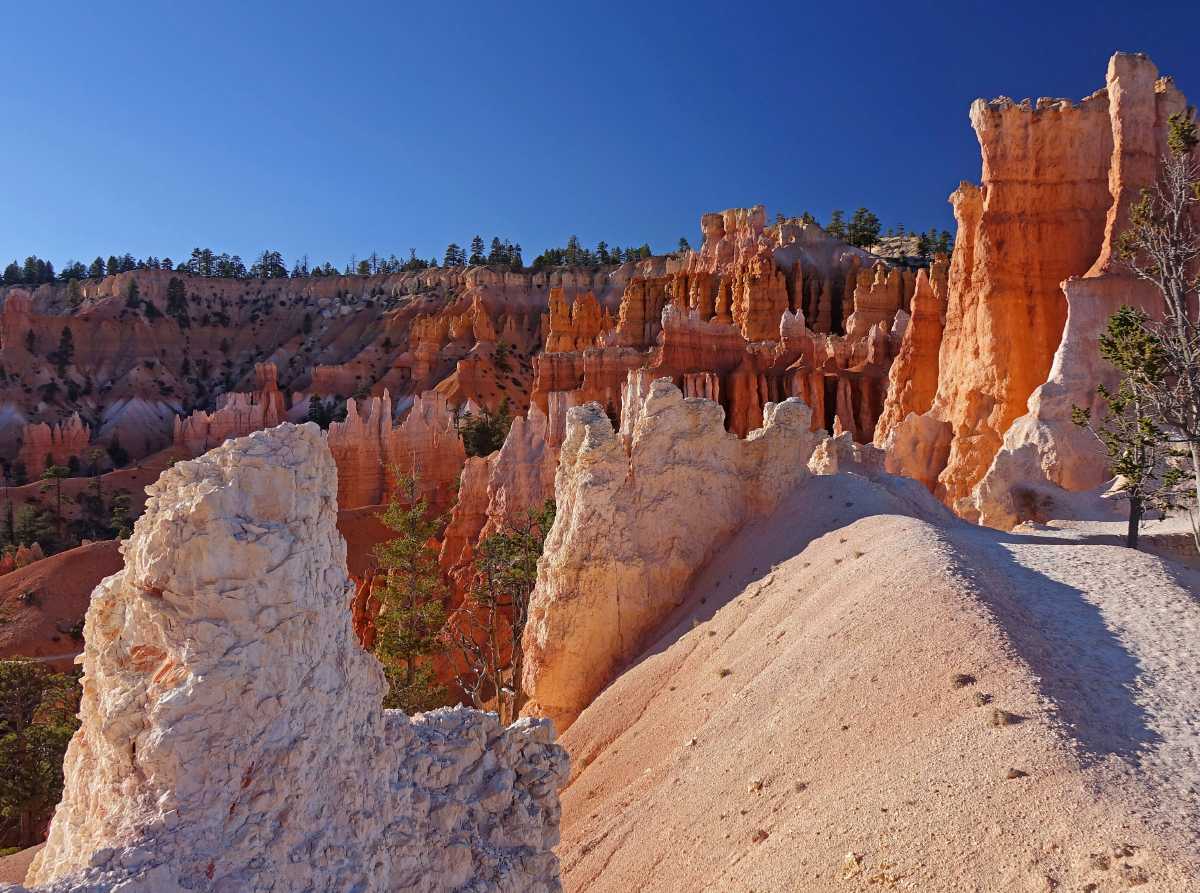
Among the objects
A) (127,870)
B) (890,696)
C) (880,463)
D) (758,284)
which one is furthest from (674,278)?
(127,870)

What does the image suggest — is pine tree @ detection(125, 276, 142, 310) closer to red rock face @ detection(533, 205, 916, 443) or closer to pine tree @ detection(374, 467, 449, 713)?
red rock face @ detection(533, 205, 916, 443)

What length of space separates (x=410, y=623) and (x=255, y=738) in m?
15.9

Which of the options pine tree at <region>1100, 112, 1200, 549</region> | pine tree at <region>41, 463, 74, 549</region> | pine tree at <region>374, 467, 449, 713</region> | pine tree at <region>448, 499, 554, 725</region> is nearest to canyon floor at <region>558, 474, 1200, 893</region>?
pine tree at <region>1100, 112, 1200, 549</region>

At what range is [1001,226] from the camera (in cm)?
2678

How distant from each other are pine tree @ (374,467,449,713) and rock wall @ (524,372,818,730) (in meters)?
3.88

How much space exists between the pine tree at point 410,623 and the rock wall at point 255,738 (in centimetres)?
1149

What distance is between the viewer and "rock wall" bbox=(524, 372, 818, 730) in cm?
1535

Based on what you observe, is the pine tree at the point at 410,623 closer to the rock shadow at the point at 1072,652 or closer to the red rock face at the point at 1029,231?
the rock shadow at the point at 1072,652

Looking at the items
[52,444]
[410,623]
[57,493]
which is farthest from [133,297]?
[410,623]

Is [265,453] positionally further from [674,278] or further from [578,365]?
[674,278]

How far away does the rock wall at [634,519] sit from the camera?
1535 centimetres

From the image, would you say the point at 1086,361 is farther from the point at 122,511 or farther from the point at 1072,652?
the point at 122,511

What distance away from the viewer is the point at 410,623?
2091 centimetres

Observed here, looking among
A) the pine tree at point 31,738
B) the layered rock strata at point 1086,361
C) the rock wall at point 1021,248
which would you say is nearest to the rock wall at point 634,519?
the layered rock strata at point 1086,361
